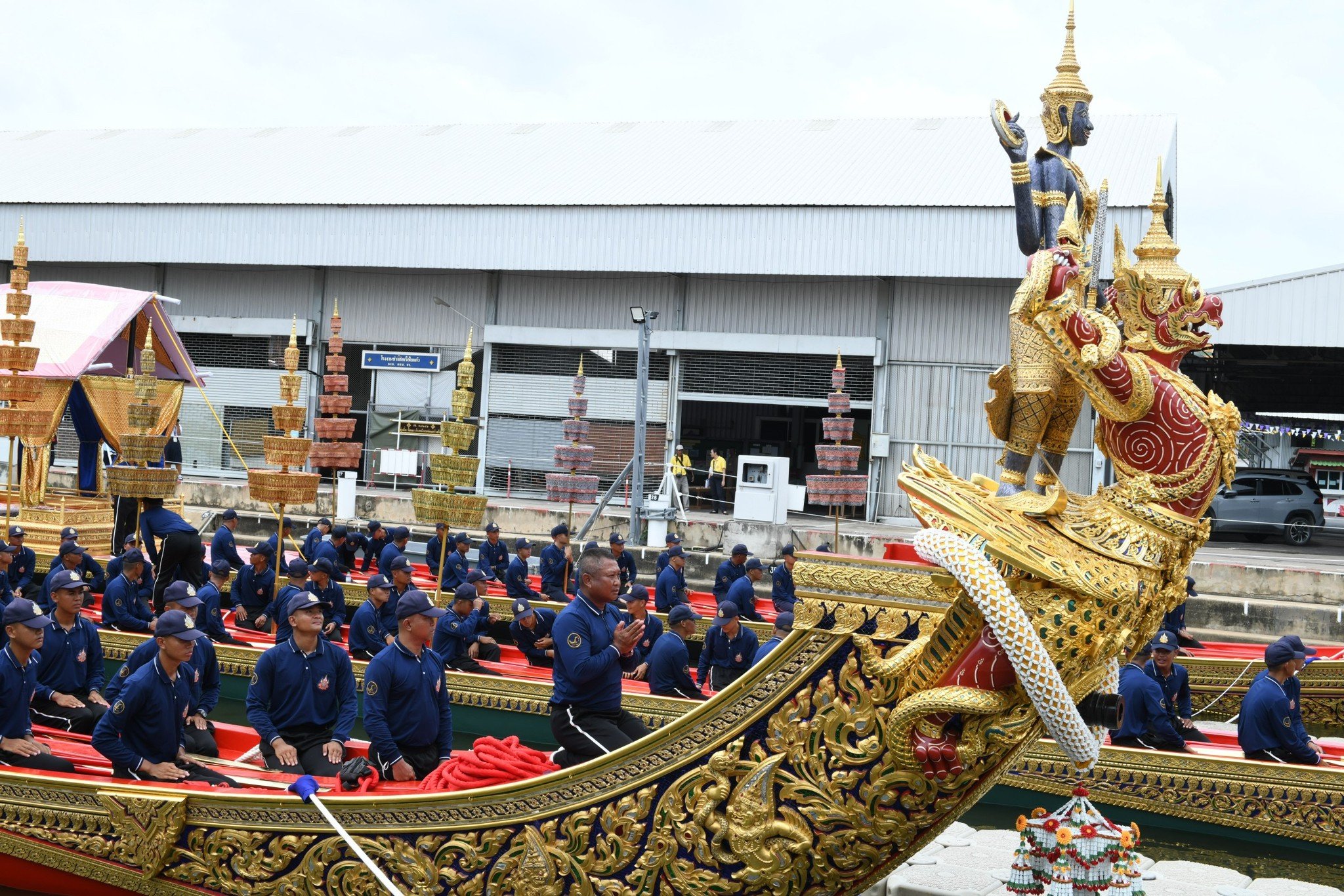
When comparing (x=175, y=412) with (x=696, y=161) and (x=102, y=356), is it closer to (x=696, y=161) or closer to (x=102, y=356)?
(x=102, y=356)

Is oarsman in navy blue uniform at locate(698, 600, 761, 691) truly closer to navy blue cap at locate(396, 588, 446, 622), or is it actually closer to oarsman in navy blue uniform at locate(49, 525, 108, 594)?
navy blue cap at locate(396, 588, 446, 622)

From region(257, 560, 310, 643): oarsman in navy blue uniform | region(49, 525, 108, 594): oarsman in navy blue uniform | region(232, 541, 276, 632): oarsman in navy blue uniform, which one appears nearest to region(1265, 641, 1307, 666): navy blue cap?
region(257, 560, 310, 643): oarsman in navy blue uniform

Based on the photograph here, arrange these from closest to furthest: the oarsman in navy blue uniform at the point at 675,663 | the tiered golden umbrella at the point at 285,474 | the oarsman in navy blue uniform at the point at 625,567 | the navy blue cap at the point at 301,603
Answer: the navy blue cap at the point at 301,603
the oarsman in navy blue uniform at the point at 675,663
the tiered golden umbrella at the point at 285,474
the oarsman in navy blue uniform at the point at 625,567

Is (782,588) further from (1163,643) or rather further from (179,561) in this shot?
(179,561)

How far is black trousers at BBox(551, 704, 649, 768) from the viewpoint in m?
5.71

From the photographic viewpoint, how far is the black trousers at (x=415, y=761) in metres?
5.94

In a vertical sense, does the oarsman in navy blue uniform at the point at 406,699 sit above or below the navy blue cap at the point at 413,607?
below

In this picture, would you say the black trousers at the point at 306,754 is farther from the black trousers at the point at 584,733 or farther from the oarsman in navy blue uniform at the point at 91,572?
the oarsman in navy blue uniform at the point at 91,572

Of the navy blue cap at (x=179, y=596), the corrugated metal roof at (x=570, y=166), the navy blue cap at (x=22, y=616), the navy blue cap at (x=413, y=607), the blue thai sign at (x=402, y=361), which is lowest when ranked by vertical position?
the navy blue cap at (x=179, y=596)

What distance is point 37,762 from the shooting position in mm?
6180

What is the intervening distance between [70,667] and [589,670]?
397 centimetres

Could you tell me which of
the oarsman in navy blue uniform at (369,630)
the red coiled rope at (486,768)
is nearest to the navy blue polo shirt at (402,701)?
the red coiled rope at (486,768)

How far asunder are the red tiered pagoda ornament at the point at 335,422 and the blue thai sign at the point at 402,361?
235 inches

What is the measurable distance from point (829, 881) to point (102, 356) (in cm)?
1752
